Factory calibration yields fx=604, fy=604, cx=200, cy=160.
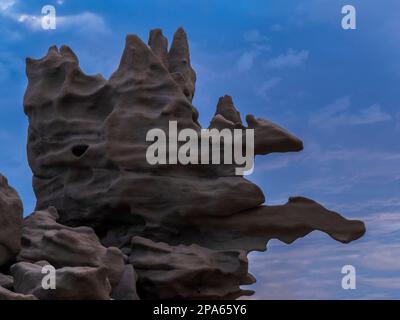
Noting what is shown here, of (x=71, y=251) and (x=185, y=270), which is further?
(x=185, y=270)

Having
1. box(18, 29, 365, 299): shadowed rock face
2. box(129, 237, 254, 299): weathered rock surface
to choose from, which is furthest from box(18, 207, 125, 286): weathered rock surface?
box(129, 237, 254, 299): weathered rock surface

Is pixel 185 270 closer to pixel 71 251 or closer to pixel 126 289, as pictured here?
pixel 126 289

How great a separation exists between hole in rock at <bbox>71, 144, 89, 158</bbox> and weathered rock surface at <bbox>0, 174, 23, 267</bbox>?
1986 mm

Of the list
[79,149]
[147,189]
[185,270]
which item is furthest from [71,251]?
[79,149]

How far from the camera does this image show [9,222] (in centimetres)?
534

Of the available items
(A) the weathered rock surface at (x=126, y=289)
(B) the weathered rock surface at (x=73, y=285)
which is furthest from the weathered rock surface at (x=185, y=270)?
(B) the weathered rock surface at (x=73, y=285)

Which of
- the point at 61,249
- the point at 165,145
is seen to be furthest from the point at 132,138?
the point at 61,249

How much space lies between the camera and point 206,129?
23.9ft

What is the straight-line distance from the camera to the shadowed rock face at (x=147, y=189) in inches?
257

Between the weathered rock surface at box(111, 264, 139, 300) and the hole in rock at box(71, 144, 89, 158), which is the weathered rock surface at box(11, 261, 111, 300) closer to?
the weathered rock surface at box(111, 264, 139, 300)

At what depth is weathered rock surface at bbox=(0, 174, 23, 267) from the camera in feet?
17.3

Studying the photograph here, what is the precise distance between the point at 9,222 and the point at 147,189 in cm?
190
